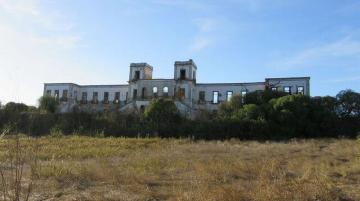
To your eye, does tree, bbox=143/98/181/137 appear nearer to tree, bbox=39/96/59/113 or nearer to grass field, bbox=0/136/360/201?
tree, bbox=39/96/59/113

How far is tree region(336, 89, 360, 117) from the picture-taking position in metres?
50.1

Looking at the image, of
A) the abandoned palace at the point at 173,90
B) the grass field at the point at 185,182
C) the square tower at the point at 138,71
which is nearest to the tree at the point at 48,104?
the abandoned palace at the point at 173,90

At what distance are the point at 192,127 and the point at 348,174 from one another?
95.2 feet

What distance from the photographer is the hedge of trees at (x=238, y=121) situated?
41281mm

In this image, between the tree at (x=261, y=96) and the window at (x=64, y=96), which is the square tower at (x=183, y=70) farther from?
the window at (x=64, y=96)

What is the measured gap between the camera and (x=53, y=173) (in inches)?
547

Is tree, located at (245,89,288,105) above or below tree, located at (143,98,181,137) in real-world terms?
above

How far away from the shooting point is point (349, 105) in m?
50.6

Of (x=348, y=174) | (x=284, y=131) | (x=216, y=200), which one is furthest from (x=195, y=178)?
(x=284, y=131)

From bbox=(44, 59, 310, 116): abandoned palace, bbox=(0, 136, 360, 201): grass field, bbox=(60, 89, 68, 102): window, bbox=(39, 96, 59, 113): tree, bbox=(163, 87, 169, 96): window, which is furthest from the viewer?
bbox=(60, 89, 68, 102): window

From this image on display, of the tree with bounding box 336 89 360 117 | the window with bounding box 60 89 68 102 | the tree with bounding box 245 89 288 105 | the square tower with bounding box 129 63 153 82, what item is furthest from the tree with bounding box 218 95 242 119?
the window with bounding box 60 89 68 102

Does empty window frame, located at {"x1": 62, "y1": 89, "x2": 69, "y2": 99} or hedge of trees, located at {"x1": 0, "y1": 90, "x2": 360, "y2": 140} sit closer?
hedge of trees, located at {"x1": 0, "y1": 90, "x2": 360, "y2": 140}

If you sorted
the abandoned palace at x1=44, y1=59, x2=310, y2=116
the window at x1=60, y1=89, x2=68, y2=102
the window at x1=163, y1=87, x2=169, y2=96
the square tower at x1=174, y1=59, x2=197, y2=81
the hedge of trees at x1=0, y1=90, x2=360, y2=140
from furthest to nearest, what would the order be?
1. the window at x1=60, y1=89, x2=68, y2=102
2. the window at x1=163, y1=87, x2=169, y2=96
3. the square tower at x1=174, y1=59, x2=197, y2=81
4. the abandoned palace at x1=44, y1=59, x2=310, y2=116
5. the hedge of trees at x1=0, y1=90, x2=360, y2=140

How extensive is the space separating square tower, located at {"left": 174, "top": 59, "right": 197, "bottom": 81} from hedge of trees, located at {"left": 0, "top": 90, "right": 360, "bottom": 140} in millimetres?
13872
